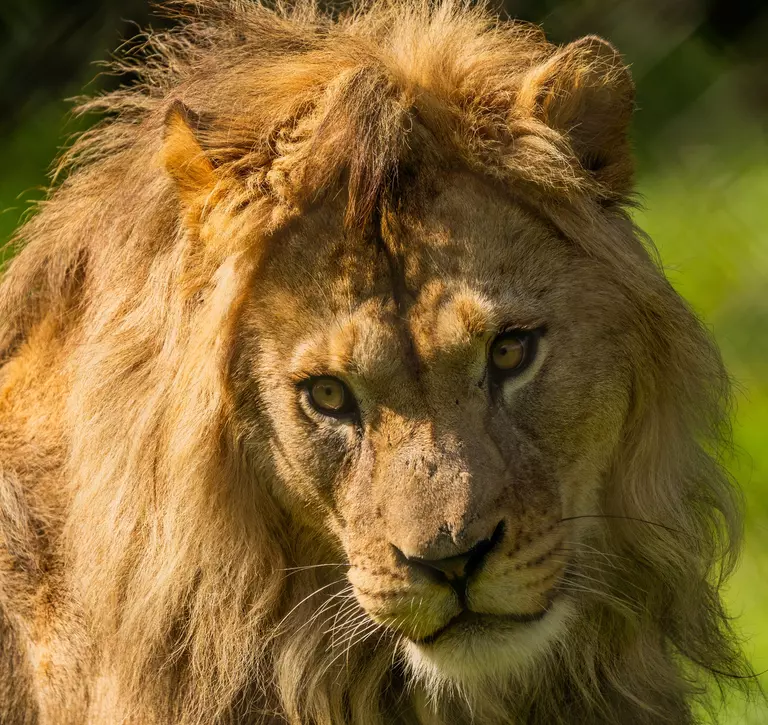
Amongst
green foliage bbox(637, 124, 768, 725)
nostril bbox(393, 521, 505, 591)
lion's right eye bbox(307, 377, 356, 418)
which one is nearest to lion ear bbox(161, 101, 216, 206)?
lion's right eye bbox(307, 377, 356, 418)

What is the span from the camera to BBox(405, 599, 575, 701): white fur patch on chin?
8.54ft

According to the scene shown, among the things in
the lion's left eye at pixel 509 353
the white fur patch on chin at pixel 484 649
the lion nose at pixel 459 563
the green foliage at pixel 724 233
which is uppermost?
the lion's left eye at pixel 509 353

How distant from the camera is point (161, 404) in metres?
2.85

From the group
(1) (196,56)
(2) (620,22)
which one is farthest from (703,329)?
(2) (620,22)

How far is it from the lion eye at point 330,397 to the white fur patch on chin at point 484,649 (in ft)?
1.57

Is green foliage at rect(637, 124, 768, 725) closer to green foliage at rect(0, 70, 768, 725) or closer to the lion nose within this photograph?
green foliage at rect(0, 70, 768, 725)

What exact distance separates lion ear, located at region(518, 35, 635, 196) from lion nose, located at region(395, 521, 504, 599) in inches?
31.8

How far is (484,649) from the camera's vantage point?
2602 mm

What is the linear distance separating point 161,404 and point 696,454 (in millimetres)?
1175

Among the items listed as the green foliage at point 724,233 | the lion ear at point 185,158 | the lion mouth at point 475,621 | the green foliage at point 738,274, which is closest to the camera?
the lion mouth at point 475,621

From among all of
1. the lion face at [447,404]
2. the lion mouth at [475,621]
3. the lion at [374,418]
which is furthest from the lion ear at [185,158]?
the lion mouth at [475,621]

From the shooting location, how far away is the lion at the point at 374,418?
2.60 metres

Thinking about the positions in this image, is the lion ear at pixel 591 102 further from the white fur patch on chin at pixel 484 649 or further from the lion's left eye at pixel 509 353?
the white fur patch on chin at pixel 484 649

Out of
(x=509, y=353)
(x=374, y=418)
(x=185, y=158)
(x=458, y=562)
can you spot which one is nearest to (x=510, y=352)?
(x=509, y=353)
